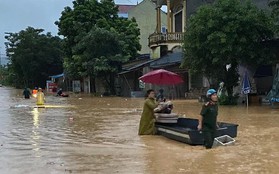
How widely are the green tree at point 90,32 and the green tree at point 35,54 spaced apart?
91.7ft

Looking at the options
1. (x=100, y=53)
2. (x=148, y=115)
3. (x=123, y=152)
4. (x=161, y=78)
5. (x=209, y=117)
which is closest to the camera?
(x=209, y=117)

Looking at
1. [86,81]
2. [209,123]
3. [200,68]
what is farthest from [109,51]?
[209,123]

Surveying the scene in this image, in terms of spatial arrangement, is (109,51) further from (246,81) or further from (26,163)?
(26,163)

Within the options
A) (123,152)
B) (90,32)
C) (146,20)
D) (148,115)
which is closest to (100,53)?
(90,32)

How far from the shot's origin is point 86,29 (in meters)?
46.7

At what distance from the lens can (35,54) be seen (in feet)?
253

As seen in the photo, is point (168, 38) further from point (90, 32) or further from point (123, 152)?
point (123, 152)

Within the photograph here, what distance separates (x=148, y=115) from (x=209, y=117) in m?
3.26

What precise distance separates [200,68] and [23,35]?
5771 centimetres

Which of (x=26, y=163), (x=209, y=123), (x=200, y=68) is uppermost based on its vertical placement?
(x=200, y=68)

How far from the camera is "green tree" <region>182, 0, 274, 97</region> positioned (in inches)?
930

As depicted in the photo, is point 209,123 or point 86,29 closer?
point 209,123

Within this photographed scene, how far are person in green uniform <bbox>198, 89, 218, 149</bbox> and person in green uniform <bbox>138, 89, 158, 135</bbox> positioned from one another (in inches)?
115

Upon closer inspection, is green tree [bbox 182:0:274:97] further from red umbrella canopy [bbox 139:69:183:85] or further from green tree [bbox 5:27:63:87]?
green tree [bbox 5:27:63:87]
